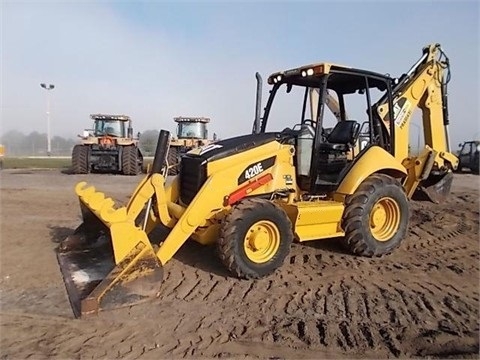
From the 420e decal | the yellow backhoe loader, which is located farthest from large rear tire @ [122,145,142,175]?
the 420e decal

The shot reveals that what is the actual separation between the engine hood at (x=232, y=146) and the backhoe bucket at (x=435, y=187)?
3.02 metres

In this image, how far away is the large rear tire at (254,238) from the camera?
4902 mm

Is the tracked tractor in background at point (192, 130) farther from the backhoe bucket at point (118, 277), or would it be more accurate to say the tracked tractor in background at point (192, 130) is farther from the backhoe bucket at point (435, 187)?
the backhoe bucket at point (118, 277)

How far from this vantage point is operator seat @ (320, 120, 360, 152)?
6402 millimetres

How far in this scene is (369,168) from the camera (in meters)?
6.16

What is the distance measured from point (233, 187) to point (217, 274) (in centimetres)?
102

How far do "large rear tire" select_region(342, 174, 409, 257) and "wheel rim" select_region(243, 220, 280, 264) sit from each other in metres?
1.17

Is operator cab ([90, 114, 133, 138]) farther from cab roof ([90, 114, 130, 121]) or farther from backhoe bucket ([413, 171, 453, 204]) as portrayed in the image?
backhoe bucket ([413, 171, 453, 204])

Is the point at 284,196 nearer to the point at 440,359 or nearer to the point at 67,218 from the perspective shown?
the point at 440,359

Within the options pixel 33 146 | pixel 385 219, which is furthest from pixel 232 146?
pixel 33 146

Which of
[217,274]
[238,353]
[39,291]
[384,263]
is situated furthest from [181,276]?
[384,263]

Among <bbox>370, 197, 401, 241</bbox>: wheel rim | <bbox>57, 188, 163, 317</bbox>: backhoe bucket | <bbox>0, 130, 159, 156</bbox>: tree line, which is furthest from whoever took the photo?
<bbox>0, 130, 159, 156</bbox>: tree line

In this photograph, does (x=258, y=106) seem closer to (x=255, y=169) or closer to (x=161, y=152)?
(x=255, y=169)

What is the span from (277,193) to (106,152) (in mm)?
15320
